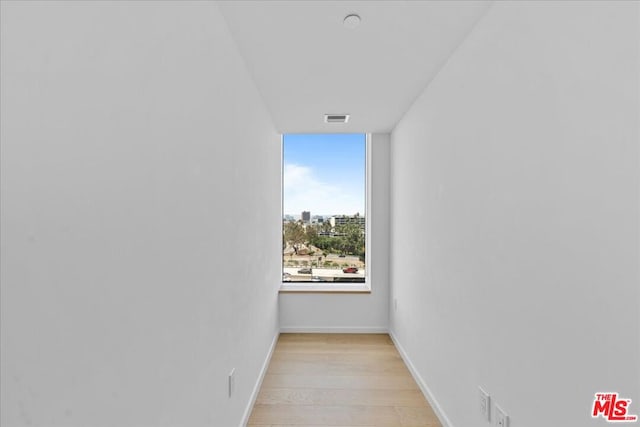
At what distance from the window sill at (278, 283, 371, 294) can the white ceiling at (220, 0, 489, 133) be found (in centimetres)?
213

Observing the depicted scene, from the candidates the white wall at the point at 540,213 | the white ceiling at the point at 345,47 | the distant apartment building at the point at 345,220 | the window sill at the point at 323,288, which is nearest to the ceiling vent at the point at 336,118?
the white ceiling at the point at 345,47

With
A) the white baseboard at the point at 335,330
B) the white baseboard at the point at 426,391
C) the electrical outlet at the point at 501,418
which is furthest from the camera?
the white baseboard at the point at 335,330

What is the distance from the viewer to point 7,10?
1.92 ft

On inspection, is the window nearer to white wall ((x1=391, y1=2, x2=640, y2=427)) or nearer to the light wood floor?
the light wood floor

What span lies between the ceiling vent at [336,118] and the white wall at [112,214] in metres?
1.77

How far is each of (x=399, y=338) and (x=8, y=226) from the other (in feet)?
11.3

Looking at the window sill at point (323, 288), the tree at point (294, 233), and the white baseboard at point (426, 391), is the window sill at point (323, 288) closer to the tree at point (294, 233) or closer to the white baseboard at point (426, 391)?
the tree at point (294, 233)

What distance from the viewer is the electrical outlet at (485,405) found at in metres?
1.59

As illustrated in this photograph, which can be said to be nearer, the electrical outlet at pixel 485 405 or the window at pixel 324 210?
the electrical outlet at pixel 485 405

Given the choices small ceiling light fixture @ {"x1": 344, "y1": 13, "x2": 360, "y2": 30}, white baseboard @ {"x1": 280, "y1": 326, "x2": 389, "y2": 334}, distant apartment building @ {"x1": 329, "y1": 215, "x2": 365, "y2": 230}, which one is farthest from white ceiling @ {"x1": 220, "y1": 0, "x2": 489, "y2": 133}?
white baseboard @ {"x1": 280, "y1": 326, "x2": 389, "y2": 334}

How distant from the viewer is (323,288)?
4.20 metres

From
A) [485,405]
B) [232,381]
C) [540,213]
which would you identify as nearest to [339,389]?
[232,381]

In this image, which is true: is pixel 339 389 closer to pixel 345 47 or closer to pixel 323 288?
A: pixel 323 288

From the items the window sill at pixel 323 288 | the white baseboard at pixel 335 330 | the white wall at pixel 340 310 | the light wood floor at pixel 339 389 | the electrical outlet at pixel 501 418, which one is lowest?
the light wood floor at pixel 339 389
